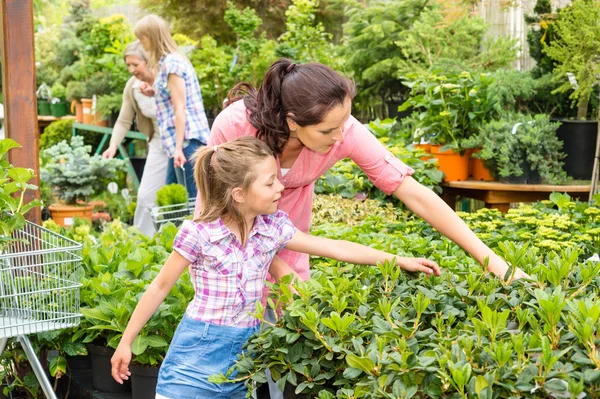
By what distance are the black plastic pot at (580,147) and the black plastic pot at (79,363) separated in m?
3.68

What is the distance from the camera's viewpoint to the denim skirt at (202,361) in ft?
7.99

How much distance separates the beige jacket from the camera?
6312 mm

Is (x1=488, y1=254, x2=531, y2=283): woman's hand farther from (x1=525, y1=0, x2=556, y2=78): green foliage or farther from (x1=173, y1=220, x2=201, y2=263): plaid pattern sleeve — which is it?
(x1=525, y1=0, x2=556, y2=78): green foliage

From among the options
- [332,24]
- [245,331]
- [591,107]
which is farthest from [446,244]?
[332,24]

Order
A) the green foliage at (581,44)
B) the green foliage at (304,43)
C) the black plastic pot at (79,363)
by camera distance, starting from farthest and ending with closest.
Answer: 1. the green foliage at (304,43)
2. the green foliage at (581,44)
3. the black plastic pot at (79,363)

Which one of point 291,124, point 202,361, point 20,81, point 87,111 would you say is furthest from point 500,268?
point 87,111

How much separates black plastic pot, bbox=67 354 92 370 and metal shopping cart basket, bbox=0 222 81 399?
11.4 inches

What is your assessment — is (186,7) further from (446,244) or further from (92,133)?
(446,244)

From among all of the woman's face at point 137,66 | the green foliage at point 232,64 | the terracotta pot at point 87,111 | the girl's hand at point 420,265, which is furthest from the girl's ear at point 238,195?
the terracotta pot at point 87,111

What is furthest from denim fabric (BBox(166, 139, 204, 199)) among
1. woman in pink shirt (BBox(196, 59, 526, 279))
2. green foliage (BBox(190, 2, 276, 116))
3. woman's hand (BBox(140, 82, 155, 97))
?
woman in pink shirt (BBox(196, 59, 526, 279))

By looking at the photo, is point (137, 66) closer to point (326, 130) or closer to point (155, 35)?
point (155, 35)

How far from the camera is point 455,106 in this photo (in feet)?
19.2

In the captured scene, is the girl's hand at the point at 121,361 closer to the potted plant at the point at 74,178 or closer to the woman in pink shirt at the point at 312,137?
the woman in pink shirt at the point at 312,137

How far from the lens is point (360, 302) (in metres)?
2.28
